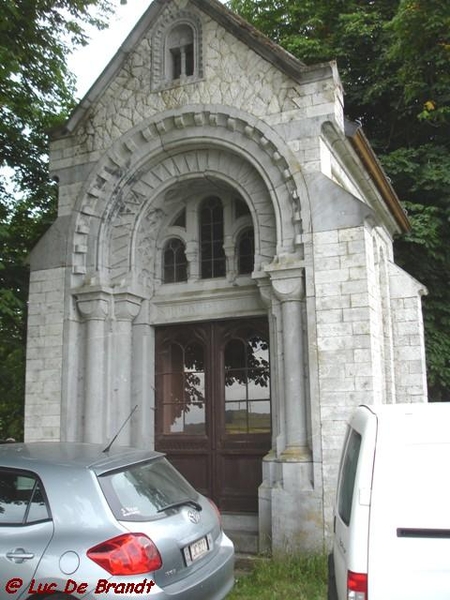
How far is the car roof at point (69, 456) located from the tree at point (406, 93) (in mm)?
9325

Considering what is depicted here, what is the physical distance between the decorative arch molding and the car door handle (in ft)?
18.6

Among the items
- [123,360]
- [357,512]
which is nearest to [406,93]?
[123,360]

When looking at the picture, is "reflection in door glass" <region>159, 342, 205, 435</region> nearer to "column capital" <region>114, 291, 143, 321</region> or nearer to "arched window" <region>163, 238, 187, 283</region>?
"column capital" <region>114, 291, 143, 321</region>

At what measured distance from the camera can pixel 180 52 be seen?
1018 cm

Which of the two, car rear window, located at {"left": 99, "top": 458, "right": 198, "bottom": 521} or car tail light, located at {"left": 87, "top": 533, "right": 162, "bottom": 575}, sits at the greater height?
car rear window, located at {"left": 99, "top": 458, "right": 198, "bottom": 521}

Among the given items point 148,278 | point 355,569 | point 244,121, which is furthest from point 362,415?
point 148,278

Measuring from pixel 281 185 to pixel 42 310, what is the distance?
14.0ft

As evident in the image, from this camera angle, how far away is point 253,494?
9.14 metres

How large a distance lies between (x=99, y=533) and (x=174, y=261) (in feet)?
22.7

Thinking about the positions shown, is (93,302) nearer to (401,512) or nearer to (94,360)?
(94,360)

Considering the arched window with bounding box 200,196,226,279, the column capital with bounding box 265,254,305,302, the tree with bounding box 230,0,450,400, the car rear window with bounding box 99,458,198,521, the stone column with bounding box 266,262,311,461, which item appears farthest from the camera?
the tree with bounding box 230,0,450,400

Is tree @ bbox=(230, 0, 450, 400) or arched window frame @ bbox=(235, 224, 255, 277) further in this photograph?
tree @ bbox=(230, 0, 450, 400)

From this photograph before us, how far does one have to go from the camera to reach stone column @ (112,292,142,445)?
9695 millimetres

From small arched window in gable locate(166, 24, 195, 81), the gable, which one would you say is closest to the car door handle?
the gable
